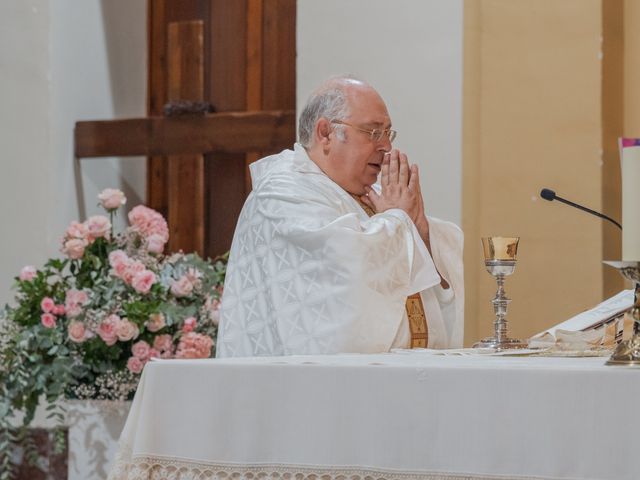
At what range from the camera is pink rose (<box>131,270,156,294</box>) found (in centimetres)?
513

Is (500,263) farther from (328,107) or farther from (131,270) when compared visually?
(131,270)

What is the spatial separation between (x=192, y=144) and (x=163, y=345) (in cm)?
198

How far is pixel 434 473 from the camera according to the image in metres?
2.35

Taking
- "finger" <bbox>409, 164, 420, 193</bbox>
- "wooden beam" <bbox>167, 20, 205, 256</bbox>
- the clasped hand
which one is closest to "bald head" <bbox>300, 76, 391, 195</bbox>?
the clasped hand

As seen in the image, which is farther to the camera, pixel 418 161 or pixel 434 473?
pixel 418 161

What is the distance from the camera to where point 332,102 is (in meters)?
4.30

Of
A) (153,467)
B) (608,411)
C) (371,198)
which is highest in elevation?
(371,198)

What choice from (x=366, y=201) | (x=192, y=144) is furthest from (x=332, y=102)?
(x=192, y=144)

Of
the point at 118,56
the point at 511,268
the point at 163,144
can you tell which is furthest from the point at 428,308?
the point at 118,56

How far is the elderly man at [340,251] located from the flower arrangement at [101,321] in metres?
1.12

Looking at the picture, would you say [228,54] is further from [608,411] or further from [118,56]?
[608,411]

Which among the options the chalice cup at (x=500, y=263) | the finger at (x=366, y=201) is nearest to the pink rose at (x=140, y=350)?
the finger at (x=366, y=201)

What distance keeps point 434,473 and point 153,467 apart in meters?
0.58

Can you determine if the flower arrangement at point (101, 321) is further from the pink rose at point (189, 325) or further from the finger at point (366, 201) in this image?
the finger at point (366, 201)
